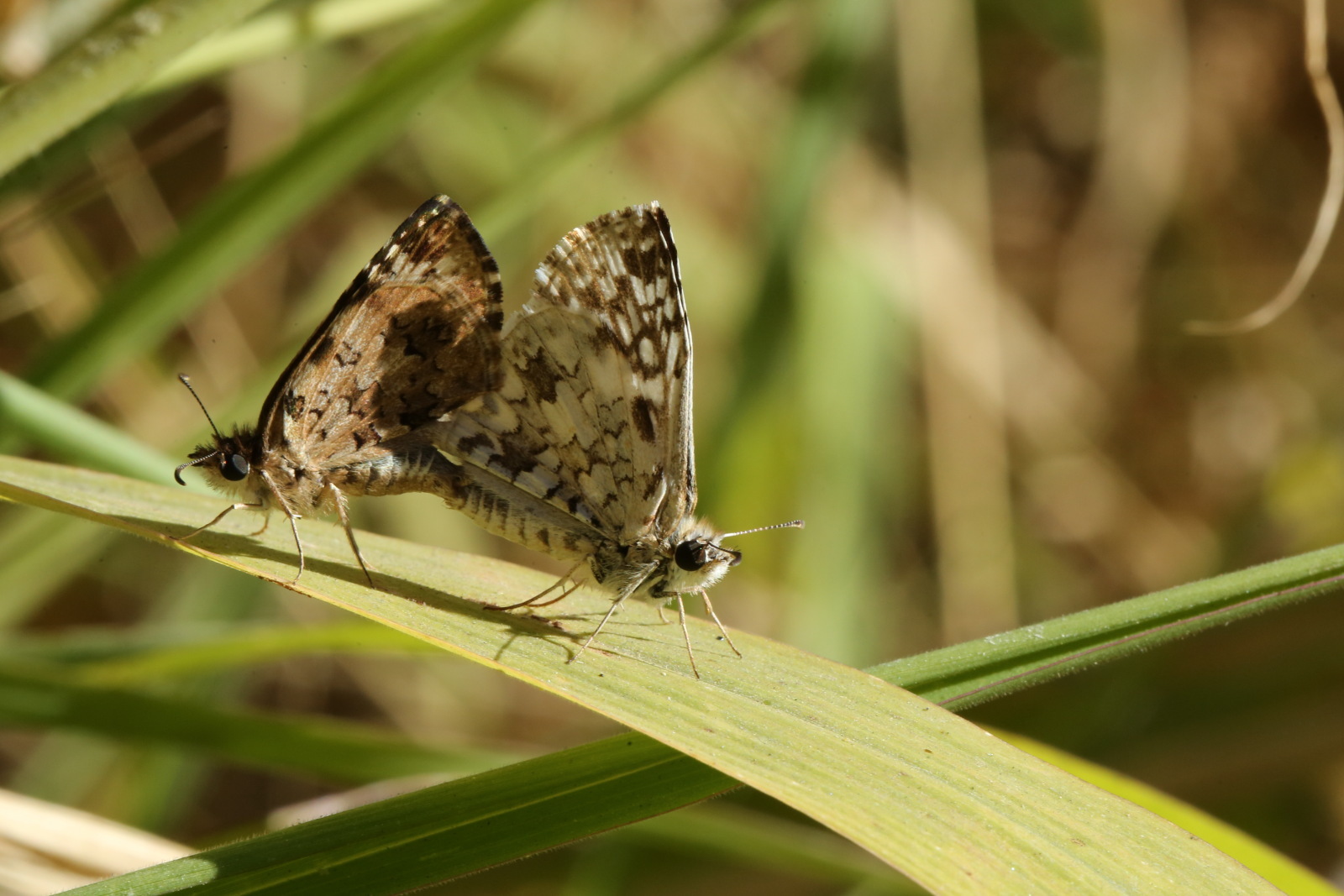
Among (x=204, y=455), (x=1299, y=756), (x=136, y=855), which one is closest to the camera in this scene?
(x=136, y=855)

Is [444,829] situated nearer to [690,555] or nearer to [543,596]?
[543,596]

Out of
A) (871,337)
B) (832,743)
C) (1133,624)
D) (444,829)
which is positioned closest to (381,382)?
(444,829)

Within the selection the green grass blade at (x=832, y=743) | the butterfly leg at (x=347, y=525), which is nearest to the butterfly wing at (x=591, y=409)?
the butterfly leg at (x=347, y=525)

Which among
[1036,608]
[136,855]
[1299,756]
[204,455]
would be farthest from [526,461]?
[1036,608]

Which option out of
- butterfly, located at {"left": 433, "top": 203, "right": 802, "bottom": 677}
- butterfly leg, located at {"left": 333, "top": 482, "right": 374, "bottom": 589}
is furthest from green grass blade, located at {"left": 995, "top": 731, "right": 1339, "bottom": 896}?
butterfly leg, located at {"left": 333, "top": 482, "right": 374, "bottom": 589}

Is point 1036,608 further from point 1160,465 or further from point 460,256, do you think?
point 460,256

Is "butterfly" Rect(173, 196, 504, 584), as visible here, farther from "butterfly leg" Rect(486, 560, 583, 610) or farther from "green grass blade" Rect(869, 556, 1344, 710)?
"green grass blade" Rect(869, 556, 1344, 710)
